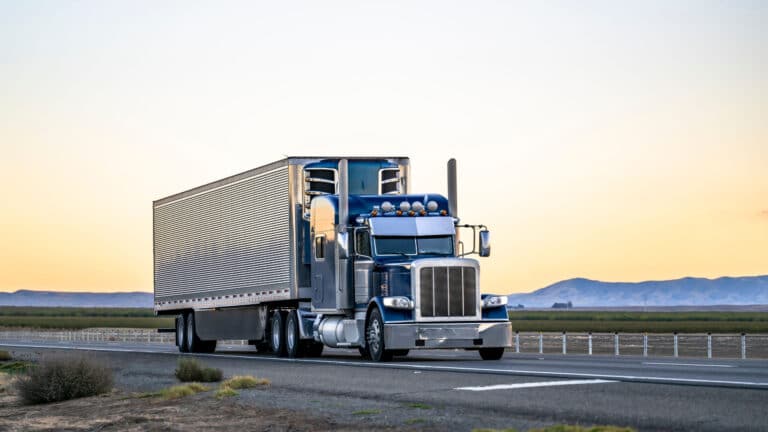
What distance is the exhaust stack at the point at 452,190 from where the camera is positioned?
105 feet

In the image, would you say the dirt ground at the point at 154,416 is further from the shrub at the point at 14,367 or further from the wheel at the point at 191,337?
the wheel at the point at 191,337

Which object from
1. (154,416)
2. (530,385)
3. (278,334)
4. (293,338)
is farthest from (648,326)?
(154,416)

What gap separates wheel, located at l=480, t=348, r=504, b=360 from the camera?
3075 centimetres

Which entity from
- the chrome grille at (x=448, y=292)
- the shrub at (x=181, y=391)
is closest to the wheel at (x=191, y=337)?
the chrome grille at (x=448, y=292)

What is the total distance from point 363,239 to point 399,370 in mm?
6825

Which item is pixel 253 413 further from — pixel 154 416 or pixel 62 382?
pixel 62 382

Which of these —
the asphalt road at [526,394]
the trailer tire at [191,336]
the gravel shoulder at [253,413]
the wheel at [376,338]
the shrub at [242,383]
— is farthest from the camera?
the trailer tire at [191,336]

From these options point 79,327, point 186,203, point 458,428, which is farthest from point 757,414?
point 79,327

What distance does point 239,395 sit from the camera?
20.1m

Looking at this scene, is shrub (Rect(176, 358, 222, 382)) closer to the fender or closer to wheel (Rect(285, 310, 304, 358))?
the fender

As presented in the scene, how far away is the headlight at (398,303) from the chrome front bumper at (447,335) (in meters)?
0.42

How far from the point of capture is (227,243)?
39.5 m

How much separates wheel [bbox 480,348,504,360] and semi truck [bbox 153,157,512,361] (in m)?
0.03

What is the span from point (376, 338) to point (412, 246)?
2.49 meters
